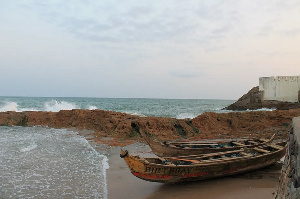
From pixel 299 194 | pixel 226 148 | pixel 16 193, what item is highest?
pixel 299 194

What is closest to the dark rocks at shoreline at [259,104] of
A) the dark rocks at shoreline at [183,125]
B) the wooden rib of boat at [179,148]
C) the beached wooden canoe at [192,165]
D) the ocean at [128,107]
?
the ocean at [128,107]

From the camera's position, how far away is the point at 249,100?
146 ft

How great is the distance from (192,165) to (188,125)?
9.80 metres

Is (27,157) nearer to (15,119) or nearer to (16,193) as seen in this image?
(16,193)

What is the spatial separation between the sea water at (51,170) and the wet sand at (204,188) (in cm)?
48

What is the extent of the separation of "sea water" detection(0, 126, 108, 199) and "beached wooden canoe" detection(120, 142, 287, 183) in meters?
1.25

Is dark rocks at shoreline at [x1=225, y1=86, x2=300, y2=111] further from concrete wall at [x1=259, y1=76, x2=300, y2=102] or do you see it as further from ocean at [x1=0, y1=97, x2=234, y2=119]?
ocean at [x1=0, y1=97, x2=234, y2=119]

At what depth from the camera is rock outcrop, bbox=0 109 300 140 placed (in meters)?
14.9

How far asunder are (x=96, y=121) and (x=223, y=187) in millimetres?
12423

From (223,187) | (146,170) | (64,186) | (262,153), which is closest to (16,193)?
(64,186)

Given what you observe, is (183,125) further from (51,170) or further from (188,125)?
(51,170)

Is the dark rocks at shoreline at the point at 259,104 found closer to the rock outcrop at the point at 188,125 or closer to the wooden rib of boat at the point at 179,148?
the rock outcrop at the point at 188,125

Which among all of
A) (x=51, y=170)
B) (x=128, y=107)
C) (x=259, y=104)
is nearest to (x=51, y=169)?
(x=51, y=170)

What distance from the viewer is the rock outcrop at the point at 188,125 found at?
1486cm
